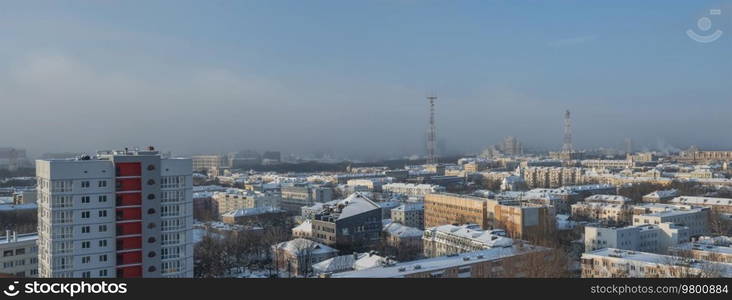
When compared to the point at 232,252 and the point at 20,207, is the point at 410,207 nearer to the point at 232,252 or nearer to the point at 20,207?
the point at 232,252

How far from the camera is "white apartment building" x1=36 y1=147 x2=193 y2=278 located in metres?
4.33

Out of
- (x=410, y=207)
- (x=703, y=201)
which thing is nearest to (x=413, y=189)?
(x=410, y=207)

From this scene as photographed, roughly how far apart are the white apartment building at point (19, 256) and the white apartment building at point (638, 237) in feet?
20.0

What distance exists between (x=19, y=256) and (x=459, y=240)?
4788 mm

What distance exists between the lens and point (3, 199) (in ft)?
42.4

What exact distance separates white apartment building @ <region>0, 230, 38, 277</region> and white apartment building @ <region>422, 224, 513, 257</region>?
4477 millimetres

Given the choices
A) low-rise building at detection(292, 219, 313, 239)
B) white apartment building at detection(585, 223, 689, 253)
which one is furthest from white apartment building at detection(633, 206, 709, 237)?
low-rise building at detection(292, 219, 313, 239)

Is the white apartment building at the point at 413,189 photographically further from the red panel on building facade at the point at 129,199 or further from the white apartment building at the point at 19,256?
the red panel on building facade at the point at 129,199

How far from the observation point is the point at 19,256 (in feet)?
20.2

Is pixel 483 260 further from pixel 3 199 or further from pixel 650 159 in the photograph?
pixel 650 159

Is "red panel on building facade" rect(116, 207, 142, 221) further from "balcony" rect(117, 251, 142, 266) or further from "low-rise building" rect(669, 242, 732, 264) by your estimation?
"low-rise building" rect(669, 242, 732, 264)

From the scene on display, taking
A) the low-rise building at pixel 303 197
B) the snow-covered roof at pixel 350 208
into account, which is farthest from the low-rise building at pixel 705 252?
the low-rise building at pixel 303 197

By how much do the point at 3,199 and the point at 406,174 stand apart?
41.7ft
